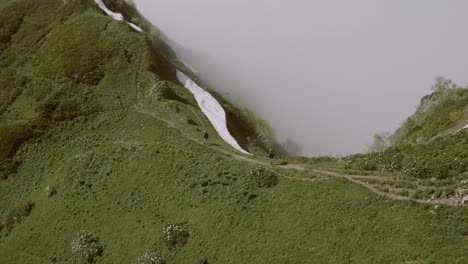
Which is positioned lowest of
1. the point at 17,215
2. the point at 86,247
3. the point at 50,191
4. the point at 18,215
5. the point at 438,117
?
the point at 17,215

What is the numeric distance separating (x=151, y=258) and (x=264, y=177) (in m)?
13.2

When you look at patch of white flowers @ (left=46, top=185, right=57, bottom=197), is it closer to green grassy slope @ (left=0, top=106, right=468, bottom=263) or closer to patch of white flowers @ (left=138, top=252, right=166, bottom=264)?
green grassy slope @ (left=0, top=106, right=468, bottom=263)

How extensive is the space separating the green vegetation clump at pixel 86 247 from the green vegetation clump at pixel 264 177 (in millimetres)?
17998

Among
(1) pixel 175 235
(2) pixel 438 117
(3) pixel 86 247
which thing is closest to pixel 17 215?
(3) pixel 86 247

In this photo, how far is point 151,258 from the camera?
4019 cm

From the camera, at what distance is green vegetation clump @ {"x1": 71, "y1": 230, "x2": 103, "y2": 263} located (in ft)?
148

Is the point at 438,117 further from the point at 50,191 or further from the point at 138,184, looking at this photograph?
the point at 50,191

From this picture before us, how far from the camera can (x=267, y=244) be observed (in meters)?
36.9

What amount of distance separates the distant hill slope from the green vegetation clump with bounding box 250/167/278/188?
19.5 m

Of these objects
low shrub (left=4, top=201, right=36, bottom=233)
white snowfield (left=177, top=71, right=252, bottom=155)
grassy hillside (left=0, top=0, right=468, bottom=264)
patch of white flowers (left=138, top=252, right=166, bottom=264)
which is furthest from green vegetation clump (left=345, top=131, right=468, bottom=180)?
low shrub (left=4, top=201, right=36, bottom=233)

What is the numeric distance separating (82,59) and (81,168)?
74.3 feet

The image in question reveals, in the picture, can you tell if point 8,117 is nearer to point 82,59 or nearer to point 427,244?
point 82,59

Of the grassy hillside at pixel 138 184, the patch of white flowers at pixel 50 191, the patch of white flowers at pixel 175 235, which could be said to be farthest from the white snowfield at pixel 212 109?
the patch of white flowers at pixel 50 191

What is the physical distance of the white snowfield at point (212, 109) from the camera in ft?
195
